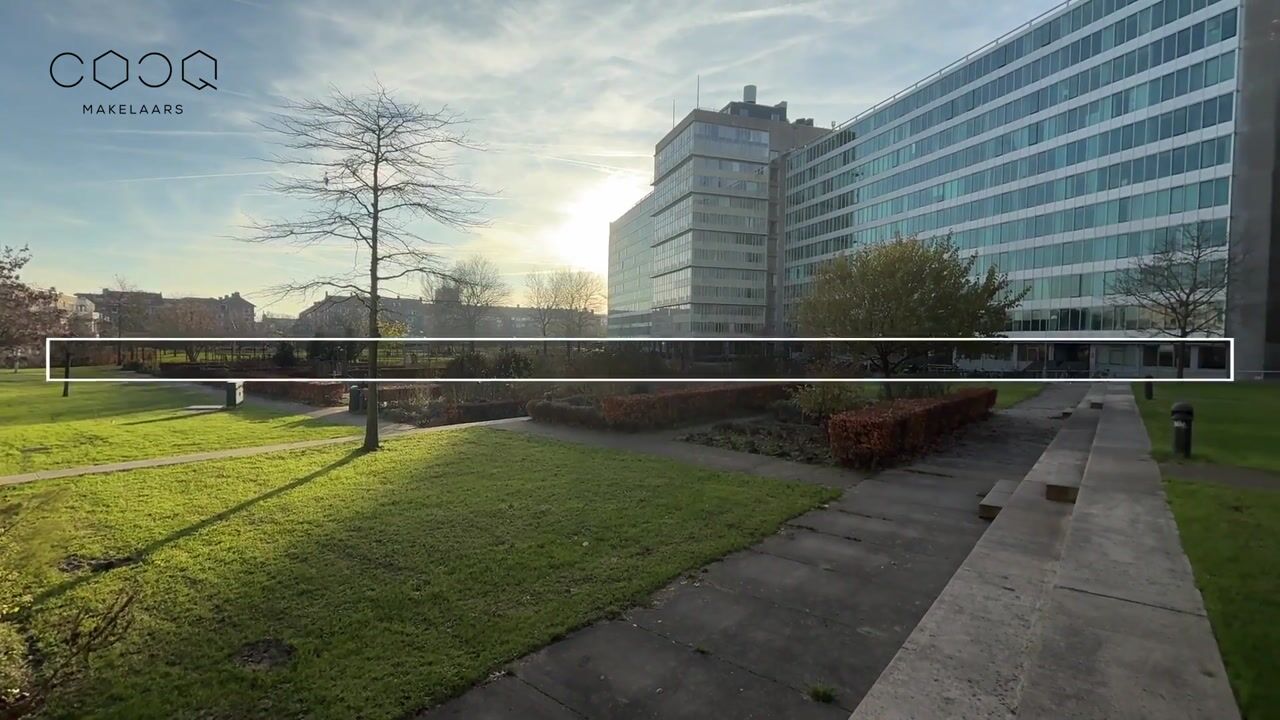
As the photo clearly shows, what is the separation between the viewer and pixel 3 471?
9406 mm

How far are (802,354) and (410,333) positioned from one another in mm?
15580

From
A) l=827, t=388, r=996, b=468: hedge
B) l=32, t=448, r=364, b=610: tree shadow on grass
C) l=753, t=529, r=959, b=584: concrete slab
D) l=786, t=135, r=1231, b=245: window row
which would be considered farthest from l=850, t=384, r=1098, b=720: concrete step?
l=786, t=135, r=1231, b=245: window row

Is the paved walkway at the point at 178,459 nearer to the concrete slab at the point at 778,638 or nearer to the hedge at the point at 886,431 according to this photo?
the hedge at the point at 886,431

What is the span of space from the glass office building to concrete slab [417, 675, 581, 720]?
5082 cm

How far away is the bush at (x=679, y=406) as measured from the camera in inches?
564

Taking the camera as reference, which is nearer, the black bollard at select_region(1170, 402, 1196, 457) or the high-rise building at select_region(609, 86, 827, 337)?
the black bollard at select_region(1170, 402, 1196, 457)

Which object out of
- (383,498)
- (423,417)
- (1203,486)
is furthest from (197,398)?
(1203,486)

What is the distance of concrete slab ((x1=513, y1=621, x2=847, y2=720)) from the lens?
3.34 metres

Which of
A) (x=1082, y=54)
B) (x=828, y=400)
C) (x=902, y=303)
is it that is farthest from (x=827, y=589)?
(x=1082, y=54)

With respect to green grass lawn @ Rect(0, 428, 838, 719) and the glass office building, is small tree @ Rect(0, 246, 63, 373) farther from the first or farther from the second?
the glass office building

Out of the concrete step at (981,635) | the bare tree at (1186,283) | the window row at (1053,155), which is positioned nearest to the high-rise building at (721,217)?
the window row at (1053,155)

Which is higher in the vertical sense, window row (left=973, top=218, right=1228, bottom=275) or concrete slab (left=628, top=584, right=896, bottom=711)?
window row (left=973, top=218, right=1228, bottom=275)

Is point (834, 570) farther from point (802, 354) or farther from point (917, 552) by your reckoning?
point (802, 354)

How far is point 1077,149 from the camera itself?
1892 inches
